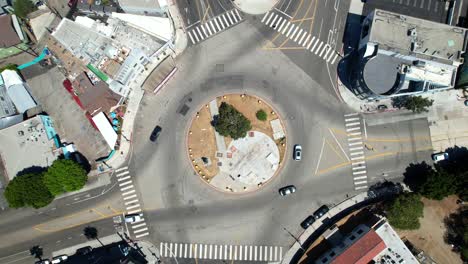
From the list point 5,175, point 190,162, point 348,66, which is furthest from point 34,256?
point 348,66

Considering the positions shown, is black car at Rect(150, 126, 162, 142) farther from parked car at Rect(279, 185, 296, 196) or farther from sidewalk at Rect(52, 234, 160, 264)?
parked car at Rect(279, 185, 296, 196)

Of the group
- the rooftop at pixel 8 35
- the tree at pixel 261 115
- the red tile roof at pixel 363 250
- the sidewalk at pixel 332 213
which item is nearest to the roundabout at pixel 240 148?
the tree at pixel 261 115

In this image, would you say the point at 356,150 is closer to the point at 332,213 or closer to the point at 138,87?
the point at 332,213

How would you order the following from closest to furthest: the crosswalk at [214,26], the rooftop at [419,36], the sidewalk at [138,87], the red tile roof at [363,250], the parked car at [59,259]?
the red tile roof at [363,250] → the rooftop at [419,36] → the parked car at [59,259] → the sidewalk at [138,87] → the crosswalk at [214,26]

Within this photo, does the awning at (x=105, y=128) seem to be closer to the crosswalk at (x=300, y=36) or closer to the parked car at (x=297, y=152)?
the parked car at (x=297, y=152)

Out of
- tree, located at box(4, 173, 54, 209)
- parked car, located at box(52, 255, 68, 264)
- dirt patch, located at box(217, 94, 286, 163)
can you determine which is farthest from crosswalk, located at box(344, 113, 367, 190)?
tree, located at box(4, 173, 54, 209)

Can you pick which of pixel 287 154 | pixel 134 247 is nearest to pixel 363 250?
pixel 287 154

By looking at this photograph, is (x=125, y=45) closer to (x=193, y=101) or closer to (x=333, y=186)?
(x=193, y=101)
